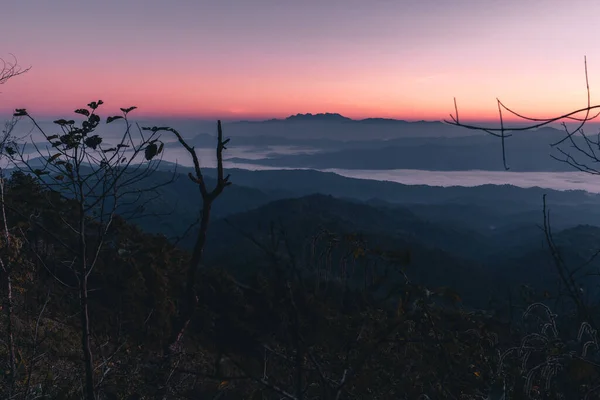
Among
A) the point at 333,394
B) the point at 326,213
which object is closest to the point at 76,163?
the point at 333,394

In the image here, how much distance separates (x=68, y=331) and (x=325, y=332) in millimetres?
13405

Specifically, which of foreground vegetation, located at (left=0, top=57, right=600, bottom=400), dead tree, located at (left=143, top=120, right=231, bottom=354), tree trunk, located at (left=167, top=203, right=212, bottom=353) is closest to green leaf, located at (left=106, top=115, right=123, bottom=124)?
foreground vegetation, located at (left=0, top=57, right=600, bottom=400)

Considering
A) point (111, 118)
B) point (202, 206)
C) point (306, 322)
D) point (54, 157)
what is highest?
point (111, 118)

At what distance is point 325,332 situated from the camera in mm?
2340

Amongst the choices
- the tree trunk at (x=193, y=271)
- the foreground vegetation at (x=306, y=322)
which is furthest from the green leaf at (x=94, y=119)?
the tree trunk at (x=193, y=271)

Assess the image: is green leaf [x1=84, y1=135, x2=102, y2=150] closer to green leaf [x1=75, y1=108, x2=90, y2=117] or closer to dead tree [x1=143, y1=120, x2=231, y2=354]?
green leaf [x1=75, y1=108, x2=90, y2=117]

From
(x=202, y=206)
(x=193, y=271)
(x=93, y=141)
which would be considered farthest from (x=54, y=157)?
(x=193, y=271)

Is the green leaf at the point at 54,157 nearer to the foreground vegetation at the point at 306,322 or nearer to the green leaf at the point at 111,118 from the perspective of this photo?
the foreground vegetation at the point at 306,322

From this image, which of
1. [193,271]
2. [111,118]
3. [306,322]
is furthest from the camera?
[111,118]

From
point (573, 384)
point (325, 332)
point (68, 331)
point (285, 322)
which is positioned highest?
point (285, 322)

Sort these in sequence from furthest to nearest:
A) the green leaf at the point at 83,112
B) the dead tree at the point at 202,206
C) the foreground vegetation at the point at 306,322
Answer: the green leaf at the point at 83,112, the dead tree at the point at 202,206, the foreground vegetation at the point at 306,322

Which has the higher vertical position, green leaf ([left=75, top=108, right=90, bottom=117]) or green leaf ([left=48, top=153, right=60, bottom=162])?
green leaf ([left=75, top=108, right=90, bottom=117])

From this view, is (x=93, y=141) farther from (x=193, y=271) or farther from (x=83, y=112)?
(x=193, y=271)

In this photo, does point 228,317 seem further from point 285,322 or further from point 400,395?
point 285,322
